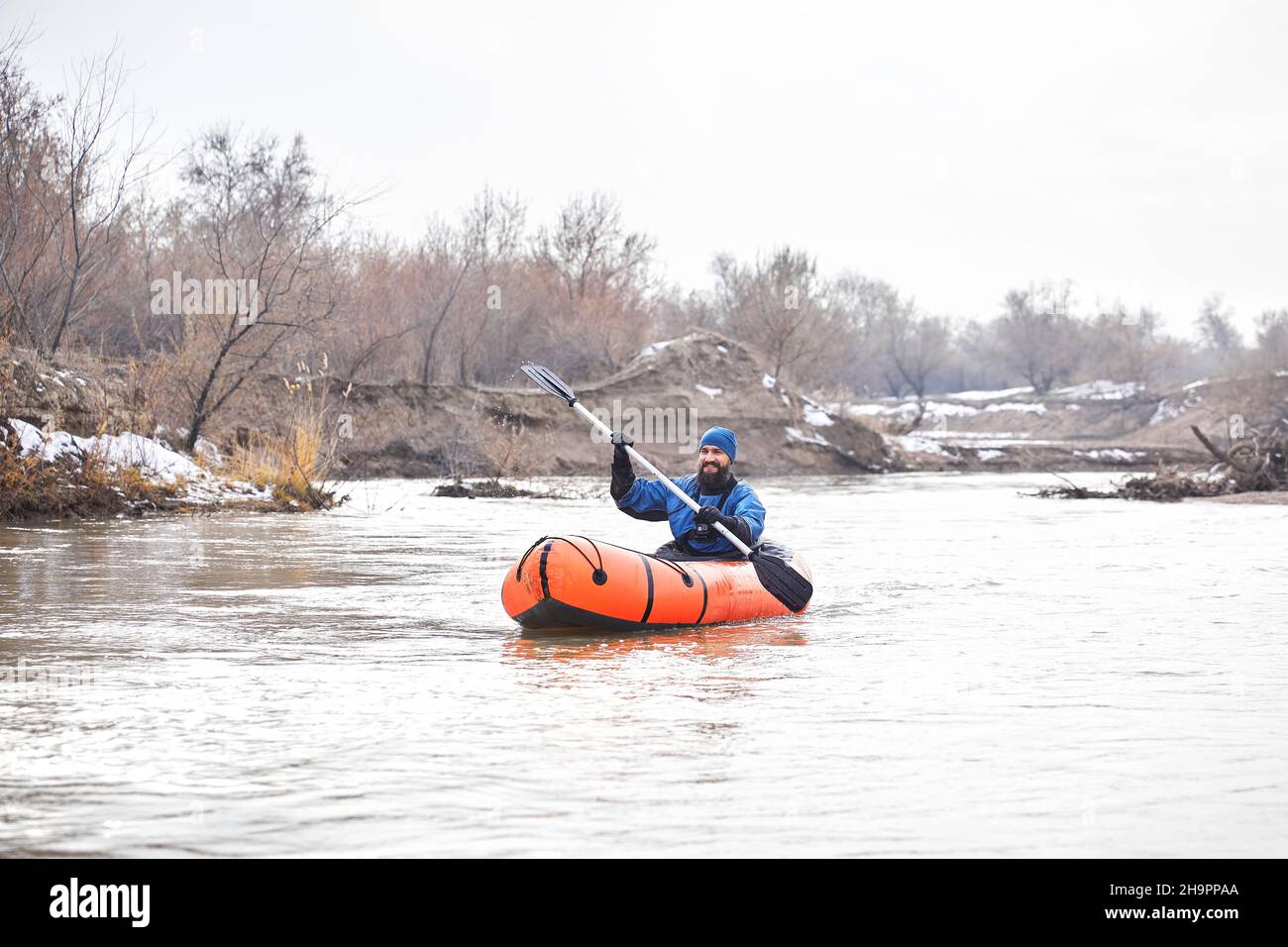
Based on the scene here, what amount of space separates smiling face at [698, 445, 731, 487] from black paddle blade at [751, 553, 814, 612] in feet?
1.97

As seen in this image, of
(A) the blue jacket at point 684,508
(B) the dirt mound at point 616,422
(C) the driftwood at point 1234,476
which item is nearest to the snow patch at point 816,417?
(B) the dirt mound at point 616,422

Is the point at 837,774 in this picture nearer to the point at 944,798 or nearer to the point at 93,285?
the point at 944,798

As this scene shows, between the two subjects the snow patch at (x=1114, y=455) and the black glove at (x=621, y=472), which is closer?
the black glove at (x=621, y=472)

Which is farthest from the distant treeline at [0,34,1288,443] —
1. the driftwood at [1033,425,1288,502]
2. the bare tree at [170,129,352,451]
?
the driftwood at [1033,425,1288,502]

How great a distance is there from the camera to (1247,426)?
44.2m

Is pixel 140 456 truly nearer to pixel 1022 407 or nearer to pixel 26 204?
pixel 26 204

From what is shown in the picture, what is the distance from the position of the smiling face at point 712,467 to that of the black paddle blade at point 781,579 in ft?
1.97

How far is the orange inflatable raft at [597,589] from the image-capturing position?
8062 mm

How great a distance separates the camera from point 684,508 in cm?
952

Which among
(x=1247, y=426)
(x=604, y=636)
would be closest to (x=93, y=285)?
(x=604, y=636)

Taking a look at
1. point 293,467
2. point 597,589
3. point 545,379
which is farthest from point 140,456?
point 597,589

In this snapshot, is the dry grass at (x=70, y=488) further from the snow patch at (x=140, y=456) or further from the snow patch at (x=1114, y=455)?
the snow patch at (x=1114, y=455)

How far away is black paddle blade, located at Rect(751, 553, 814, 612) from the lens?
30.4 ft

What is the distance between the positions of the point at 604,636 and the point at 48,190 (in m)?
12.7
